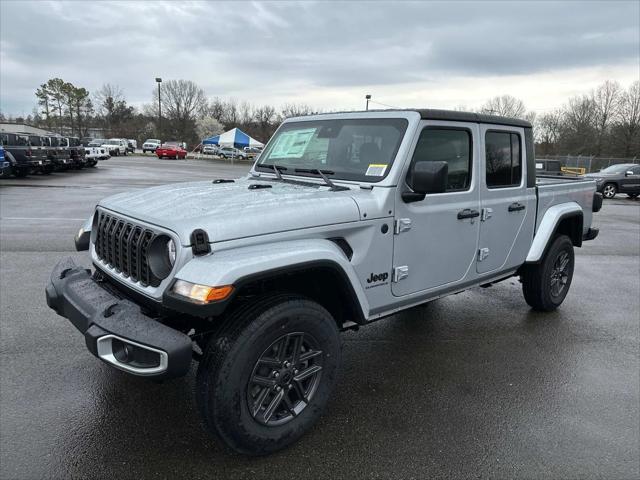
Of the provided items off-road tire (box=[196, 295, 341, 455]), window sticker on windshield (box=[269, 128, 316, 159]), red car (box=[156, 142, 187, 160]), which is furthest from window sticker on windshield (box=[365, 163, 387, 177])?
red car (box=[156, 142, 187, 160])

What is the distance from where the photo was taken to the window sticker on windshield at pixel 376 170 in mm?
3227

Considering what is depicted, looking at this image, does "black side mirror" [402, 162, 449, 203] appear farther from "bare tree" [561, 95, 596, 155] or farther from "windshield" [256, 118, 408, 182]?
"bare tree" [561, 95, 596, 155]

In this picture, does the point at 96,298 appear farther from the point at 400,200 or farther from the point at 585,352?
the point at 585,352

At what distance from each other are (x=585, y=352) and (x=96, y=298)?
417 centimetres

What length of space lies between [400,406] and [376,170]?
1.68 metres

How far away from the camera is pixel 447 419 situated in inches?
123

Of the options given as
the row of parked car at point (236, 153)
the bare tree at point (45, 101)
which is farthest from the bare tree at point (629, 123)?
the bare tree at point (45, 101)

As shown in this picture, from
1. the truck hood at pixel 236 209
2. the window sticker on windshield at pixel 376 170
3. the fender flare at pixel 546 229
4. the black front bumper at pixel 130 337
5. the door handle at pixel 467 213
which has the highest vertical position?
the window sticker on windshield at pixel 376 170

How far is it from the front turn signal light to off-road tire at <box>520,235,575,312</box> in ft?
12.4

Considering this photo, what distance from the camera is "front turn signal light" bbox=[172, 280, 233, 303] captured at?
→ 7.32ft

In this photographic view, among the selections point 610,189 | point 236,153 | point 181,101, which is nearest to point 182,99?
point 181,101

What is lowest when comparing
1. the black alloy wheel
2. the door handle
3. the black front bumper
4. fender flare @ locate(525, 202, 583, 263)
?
the black alloy wheel

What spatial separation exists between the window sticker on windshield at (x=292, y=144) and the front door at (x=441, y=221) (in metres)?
1.02

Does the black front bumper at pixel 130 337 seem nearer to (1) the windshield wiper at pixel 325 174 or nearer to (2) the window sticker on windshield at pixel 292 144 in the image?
(1) the windshield wiper at pixel 325 174
